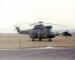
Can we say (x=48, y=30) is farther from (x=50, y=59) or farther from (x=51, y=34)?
(x=50, y=59)

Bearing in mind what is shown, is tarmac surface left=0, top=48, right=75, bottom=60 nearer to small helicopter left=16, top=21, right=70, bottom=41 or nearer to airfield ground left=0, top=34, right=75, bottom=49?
airfield ground left=0, top=34, right=75, bottom=49

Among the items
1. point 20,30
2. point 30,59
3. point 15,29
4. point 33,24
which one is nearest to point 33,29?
point 33,24

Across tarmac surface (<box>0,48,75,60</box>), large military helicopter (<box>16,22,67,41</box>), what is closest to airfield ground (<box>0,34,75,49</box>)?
large military helicopter (<box>16,22,67,41</box>)

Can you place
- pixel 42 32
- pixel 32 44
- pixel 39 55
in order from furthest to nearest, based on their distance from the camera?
pixel 42 32, pixel 32 44, pixel 39 55

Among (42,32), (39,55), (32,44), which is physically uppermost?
(42,32)

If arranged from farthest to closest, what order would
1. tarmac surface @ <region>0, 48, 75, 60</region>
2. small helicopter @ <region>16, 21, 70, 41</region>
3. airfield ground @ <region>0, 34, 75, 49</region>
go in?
small helicopter @ <region>16, 21, 70, 41</region> < airfield ground @ <region>0, 34, 75, 49</region> < tarmac surface @ <region>0, 48, 75, 60</region>

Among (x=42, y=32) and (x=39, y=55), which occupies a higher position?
(x=42, y=32)

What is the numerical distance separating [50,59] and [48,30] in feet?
82.1

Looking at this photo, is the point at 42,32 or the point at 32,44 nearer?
the point at 32,44

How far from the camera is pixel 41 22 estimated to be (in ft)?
122

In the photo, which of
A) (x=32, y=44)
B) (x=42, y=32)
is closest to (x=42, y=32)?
(x=42, y=32)

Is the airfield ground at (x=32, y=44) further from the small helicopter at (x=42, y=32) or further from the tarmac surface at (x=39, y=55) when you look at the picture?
the tarmac surface at (x=39, y=55)

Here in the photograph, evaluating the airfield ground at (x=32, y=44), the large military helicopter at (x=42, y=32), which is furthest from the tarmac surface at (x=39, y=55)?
the large military helicopter at (x=42, y=32)

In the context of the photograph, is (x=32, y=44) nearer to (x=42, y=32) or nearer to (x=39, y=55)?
(x=42, y=32)
